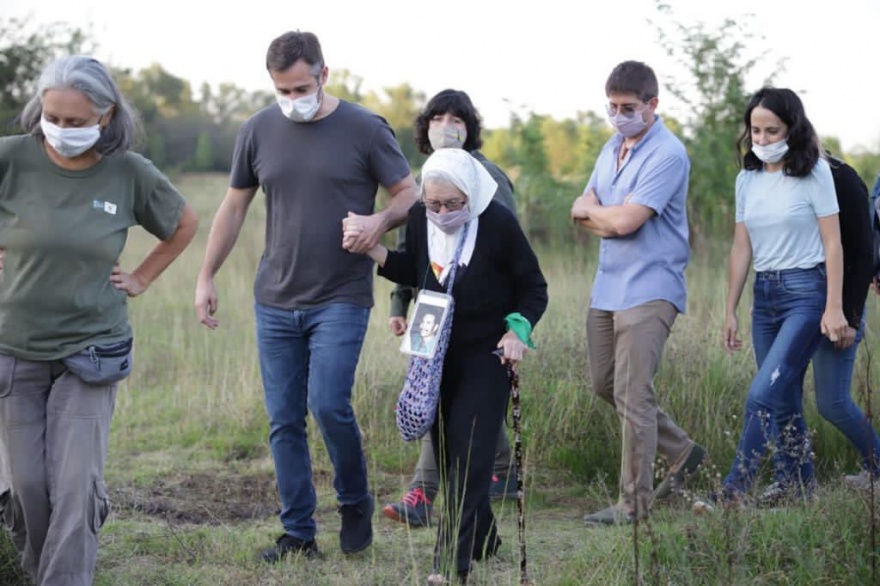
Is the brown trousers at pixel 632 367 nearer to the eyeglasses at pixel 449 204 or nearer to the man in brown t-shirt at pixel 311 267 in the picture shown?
the man in brown t-shirt at pixel 311 267

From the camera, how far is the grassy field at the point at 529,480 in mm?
4543

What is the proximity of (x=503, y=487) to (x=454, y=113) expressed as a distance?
6.70 ft

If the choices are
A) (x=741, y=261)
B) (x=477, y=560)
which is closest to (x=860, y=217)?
(x=741, y=261)

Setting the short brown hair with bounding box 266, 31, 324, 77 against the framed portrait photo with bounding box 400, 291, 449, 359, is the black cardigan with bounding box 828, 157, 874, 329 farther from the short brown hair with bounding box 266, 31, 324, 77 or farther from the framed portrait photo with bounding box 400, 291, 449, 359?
the short brown hair with bounding box 266, 31, 324, 77

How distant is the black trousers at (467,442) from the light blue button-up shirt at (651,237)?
1112 millimetres

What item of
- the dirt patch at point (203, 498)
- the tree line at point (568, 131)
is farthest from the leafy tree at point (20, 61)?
the dirt patch at point (203, 498)

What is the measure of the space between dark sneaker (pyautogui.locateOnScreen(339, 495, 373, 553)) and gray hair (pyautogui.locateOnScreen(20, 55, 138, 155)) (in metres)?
1.97

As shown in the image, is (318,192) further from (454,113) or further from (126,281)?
(454,113)

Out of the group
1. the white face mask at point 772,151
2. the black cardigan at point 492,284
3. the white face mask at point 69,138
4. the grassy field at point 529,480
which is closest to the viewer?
the white face mask at point 69,138

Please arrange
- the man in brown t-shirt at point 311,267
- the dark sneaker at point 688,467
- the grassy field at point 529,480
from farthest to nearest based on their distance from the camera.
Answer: the dark sneaker at point 688,467 → the man in brown t-shirt at point 311,267 → the grassy field at point 529,480

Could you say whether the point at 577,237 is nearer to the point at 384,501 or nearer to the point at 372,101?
the point at 384,501

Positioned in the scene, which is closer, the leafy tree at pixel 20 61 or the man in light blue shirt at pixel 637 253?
the man in light blue shirt at pixel 637 253

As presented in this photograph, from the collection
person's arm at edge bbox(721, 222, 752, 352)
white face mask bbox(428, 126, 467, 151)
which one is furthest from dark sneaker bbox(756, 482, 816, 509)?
white face mask bbox(428, 126, 467, 151)

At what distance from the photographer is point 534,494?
6.59 meters
